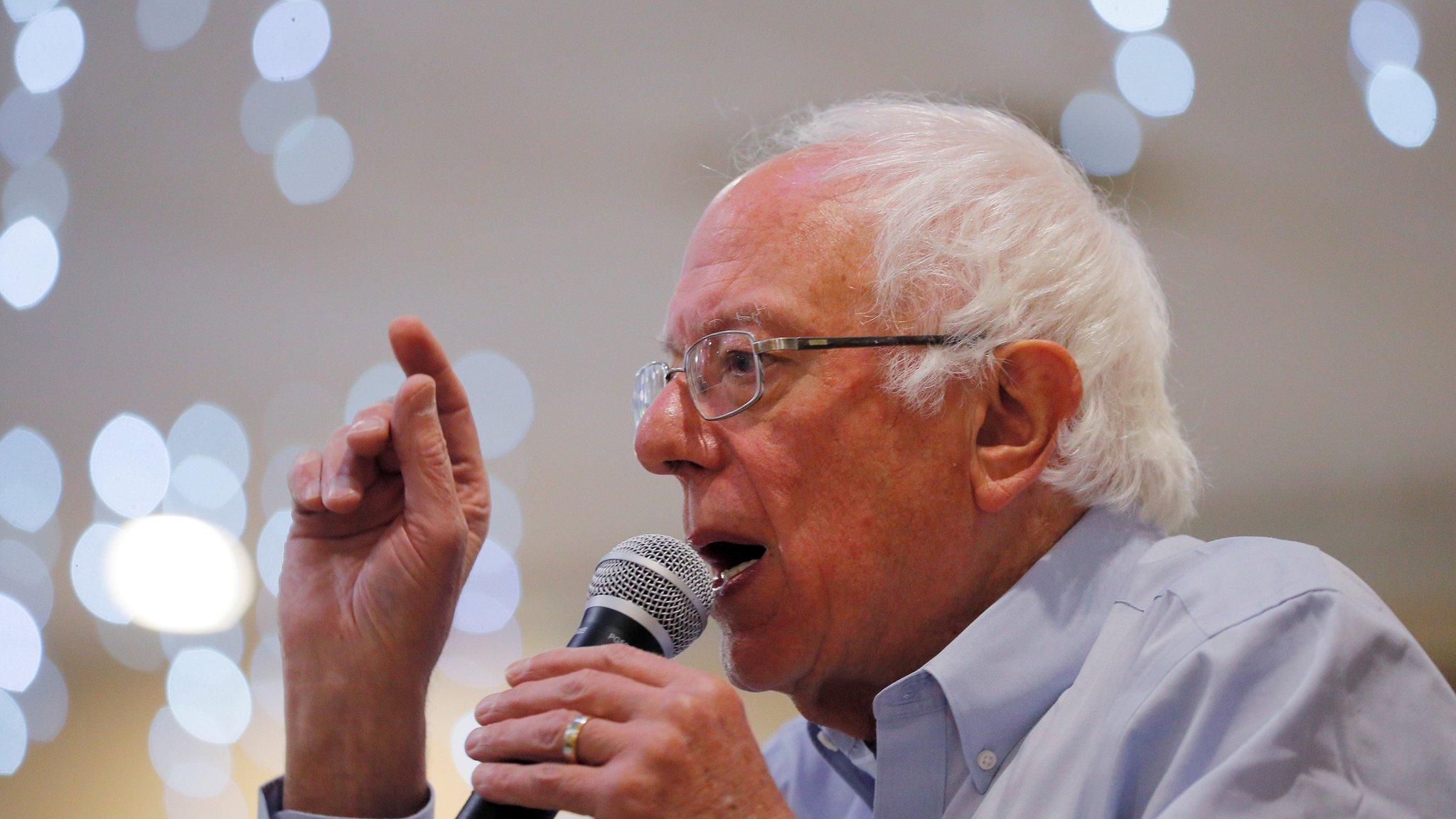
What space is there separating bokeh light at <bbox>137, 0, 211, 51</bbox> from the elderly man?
132 centimetres

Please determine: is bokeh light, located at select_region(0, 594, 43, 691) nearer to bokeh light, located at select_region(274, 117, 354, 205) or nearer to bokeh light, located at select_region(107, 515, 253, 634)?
bokeh light, located at select_region(107, 515, 253, 634)

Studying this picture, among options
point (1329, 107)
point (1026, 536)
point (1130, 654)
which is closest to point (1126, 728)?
point (1130, 654)

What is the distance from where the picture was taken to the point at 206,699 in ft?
9.40

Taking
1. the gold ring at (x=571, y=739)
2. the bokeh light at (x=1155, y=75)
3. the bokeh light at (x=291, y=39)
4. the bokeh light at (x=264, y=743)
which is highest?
the bokeh light at (x=291, y=39)

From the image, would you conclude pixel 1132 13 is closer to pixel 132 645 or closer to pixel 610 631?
pixel 610 631

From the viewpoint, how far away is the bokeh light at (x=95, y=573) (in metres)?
2.73

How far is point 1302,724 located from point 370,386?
8.46 feet

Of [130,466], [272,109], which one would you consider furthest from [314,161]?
[130,466]

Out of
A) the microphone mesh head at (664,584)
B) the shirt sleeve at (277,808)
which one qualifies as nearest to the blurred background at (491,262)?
the shirt sleeve at (277,808)

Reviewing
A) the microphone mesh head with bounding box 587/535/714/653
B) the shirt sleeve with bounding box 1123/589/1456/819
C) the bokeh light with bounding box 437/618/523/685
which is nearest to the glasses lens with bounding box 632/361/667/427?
the microphone mesh head with bounding box 587/535/714/653

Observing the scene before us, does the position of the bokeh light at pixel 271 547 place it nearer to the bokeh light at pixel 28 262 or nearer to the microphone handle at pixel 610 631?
the bokeh light at pixel 28 262

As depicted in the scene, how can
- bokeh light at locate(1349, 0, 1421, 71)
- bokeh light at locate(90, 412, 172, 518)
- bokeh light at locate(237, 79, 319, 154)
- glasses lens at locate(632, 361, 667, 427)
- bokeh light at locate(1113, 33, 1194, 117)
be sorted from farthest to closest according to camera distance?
bokeh light at locate(90, 412, 172, 518)
bokeh light at locate(237, 79, 319, 154)
bokeh light at locate(1113, 33, 1194, 117)
bokeh light at locate(1349, 0, 1421, 71)
glasses lens at locate(632, 361, 667, 427)

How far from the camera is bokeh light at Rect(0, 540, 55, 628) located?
2.63 meters

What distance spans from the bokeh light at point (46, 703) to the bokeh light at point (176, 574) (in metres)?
0.23
